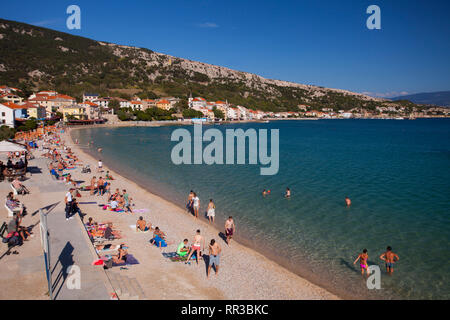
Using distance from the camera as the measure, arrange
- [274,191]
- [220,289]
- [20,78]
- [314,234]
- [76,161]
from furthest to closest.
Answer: [20,78]
[76,161]
[274,191]
[314,234]
[220,289]

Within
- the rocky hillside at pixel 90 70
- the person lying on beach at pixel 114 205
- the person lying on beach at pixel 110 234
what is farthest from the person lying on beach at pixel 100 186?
the rocky hillside at pixel 90 70

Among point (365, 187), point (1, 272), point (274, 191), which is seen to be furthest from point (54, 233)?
point (365, 187)

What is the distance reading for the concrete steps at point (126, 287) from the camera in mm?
7414

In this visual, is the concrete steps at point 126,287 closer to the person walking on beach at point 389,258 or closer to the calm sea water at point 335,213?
the calm sea water at point 335,213

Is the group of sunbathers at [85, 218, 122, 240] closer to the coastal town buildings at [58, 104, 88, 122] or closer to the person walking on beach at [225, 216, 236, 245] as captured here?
the person walking on beach at [225, 216, 236, 245]

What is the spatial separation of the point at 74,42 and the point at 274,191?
18686cm

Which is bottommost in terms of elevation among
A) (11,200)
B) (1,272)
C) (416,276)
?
(416,276)

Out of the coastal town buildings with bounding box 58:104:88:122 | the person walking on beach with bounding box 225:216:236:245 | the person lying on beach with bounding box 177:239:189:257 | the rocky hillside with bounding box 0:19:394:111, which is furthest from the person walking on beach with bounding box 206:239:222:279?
the rocky hillside with bounding box 0:19:394:111

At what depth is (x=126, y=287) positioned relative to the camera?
26.1ft

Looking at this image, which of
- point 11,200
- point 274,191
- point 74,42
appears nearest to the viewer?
point 11,200

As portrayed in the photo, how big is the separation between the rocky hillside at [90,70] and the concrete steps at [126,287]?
109954 millimetres

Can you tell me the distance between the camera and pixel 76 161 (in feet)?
98.1

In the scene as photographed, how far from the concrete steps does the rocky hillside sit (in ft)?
361
